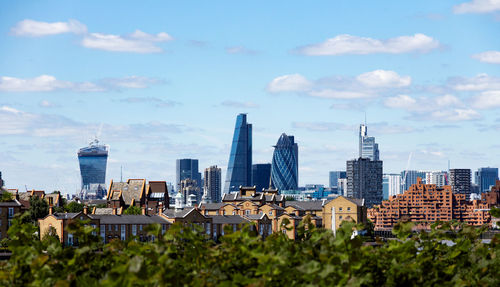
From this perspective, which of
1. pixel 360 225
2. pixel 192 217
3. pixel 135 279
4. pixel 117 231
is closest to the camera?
pixel 135 279

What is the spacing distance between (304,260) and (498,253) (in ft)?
20.3

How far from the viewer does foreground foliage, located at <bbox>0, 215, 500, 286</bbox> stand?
1720 centimetres

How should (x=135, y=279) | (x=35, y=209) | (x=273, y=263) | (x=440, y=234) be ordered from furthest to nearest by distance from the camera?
(x=35, y=209)
(x=440, y=234)
(x=273, y=263)
(x=135, y=279)

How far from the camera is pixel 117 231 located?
14300 cm

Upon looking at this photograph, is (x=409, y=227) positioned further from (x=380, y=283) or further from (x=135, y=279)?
(x=135, y=279)

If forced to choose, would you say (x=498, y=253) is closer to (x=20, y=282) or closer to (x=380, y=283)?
(x=380, y=283)

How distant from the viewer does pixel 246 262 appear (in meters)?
19.5

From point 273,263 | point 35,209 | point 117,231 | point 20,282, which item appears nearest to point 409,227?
point 273,263

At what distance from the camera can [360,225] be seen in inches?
851

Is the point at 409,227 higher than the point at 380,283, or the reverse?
the point at 409,227

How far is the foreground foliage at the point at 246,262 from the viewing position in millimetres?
17203

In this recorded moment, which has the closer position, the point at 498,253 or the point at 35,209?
the point at 498,253

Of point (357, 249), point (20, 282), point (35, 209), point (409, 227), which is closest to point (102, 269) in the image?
point (20, 282)

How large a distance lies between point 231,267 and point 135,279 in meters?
4.57
